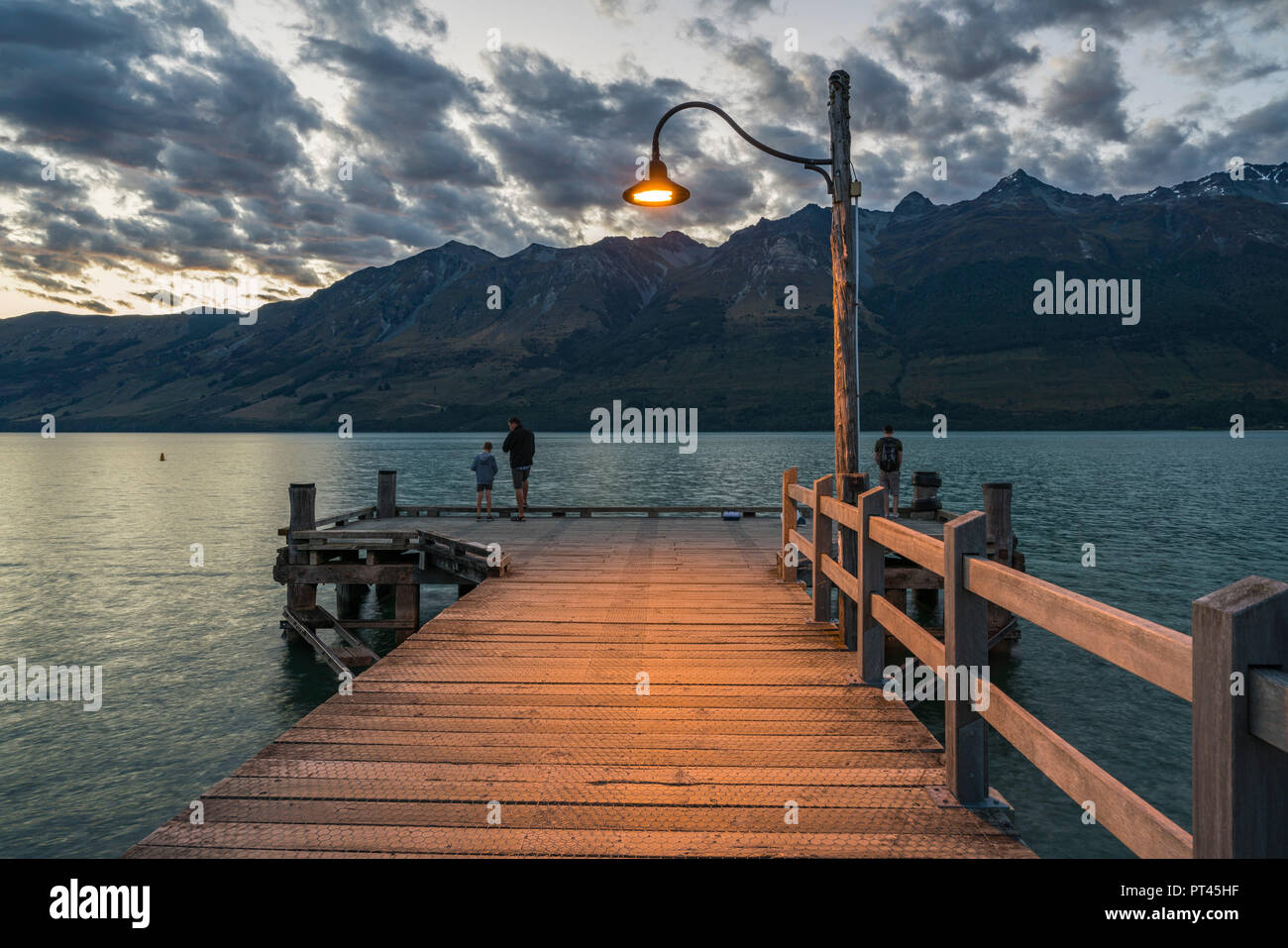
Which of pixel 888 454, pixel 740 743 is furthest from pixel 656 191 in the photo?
pixel 888 454

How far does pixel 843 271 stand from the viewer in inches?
388

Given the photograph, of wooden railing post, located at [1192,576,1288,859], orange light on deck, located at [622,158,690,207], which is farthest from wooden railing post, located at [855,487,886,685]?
orange light on deck, located at [622,158,690,207]

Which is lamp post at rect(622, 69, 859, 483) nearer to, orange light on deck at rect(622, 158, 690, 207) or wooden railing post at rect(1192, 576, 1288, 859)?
orange light on deck at rect(622, 158, 690, 207)

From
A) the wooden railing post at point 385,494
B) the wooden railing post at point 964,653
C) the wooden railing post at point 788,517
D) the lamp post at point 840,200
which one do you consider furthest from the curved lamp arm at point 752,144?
the wooden railing post at point 385,494

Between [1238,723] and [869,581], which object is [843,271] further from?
[1238,723]

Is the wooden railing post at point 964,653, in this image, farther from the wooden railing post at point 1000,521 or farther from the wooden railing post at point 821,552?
the wooden railing post at point 1000,521

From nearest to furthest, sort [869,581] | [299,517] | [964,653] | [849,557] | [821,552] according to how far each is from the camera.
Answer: [964,653], [869,581], [849,557], [821,552], [299,517]

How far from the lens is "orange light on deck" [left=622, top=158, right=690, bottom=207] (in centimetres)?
953

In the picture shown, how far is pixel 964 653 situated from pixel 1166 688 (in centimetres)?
178

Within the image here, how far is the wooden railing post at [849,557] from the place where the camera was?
695cm

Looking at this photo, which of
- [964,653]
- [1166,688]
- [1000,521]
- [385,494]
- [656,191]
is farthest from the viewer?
[385,494]

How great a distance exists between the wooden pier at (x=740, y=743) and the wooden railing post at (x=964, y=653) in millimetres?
11
